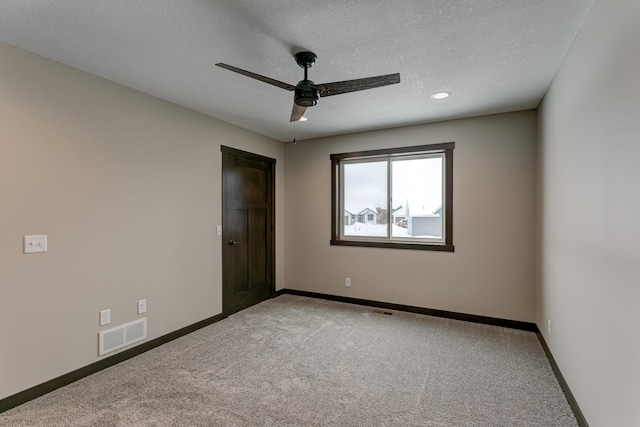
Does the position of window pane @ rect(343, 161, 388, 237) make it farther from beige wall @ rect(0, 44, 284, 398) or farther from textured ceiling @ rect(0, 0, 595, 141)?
beige wall @ rect(0, 44, 284, 398)

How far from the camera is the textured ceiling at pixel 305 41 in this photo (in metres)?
1.85

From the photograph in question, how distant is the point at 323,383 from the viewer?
98.0 inches

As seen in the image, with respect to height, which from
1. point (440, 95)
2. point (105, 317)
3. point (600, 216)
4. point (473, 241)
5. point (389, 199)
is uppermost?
point (440, 95)

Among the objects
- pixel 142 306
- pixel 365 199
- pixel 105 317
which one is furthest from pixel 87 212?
pixel 365 199

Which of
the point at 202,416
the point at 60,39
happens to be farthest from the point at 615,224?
the point at 60,39

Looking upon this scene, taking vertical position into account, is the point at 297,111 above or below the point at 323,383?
above

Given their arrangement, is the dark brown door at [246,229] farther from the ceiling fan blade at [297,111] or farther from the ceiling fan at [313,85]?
the ceiling fan at [313,85]

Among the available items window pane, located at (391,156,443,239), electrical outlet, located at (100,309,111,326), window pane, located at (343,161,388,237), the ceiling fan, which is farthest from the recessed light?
electrical outlet, located at (100,309,111,326)

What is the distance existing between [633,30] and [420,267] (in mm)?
3212

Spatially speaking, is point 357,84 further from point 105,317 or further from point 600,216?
point 105,317

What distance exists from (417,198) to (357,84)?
99.1 inches

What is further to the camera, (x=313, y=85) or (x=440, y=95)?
(x=440, y=95)

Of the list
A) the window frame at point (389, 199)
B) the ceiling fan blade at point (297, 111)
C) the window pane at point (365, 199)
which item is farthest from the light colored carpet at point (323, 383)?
the ceiling fan blade at point (297, 111)

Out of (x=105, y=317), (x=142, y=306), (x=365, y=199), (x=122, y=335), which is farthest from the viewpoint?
(x=365, y=199)
